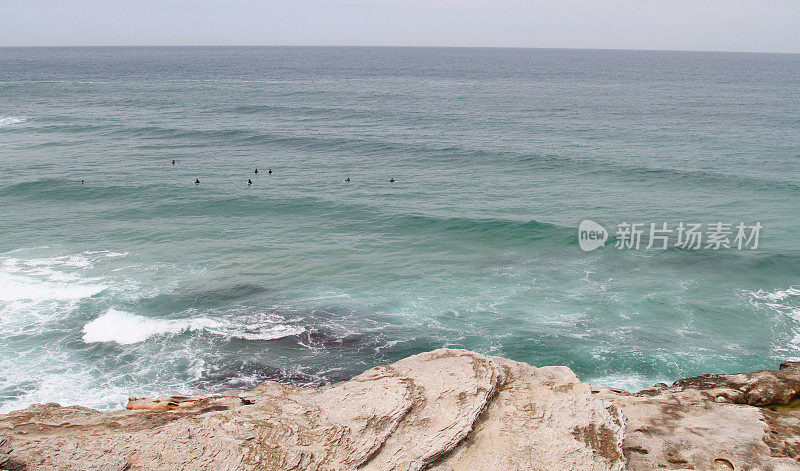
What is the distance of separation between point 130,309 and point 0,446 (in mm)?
21625

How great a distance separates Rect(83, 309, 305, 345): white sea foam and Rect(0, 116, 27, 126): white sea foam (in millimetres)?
73076

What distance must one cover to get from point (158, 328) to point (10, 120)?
3128 inches

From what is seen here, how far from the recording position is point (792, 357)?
29.6 metres

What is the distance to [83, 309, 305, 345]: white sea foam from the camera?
3144 centimetres

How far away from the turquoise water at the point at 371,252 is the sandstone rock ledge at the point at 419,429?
9547 millimetres

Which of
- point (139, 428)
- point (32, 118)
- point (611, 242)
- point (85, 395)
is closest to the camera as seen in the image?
point (139, 428)

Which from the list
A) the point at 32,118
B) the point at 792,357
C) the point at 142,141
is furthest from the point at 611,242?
the point at 32,118

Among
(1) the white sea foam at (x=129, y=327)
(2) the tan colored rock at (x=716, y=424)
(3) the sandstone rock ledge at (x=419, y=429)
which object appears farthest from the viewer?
(1) the white sea foam at (x=129, y=327)

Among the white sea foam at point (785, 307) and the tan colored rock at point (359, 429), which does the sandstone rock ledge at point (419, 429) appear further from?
the white sea foam at point (785, 307)

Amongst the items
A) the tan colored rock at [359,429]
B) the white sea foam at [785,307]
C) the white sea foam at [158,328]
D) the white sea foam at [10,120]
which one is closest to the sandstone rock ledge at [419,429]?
the tan colored rock at [359,429]

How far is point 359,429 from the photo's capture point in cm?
1523

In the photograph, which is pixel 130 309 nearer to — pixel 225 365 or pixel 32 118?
pixel 225 365

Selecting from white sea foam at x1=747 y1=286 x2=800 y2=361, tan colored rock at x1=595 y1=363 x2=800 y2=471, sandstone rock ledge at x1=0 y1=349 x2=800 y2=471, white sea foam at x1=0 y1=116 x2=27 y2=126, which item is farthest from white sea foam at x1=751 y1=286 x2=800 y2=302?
white sea foam at x1=0 y1=116 x2=27 y2=126

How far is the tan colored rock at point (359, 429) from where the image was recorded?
13.9 meters
